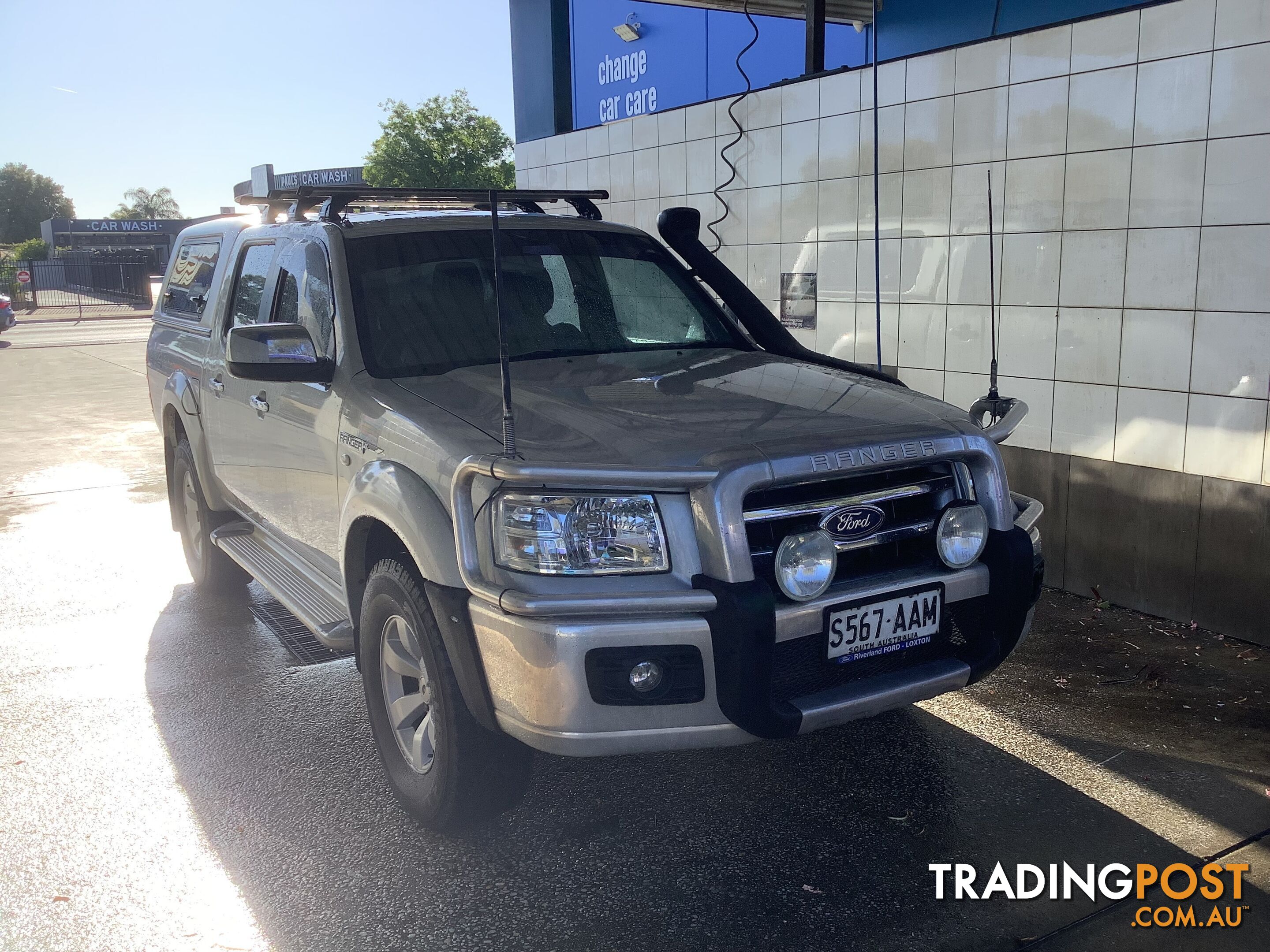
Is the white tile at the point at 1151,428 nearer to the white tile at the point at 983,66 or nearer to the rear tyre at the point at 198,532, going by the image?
the white tile at the point at 983,66

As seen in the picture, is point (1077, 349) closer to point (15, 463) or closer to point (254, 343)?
point (254, 343)

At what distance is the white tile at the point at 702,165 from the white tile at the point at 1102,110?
2.88 meters

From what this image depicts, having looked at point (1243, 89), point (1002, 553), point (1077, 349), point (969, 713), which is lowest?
point (969, 713)

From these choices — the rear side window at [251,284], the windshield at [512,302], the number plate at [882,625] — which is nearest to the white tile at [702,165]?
the windshield at [512,302]

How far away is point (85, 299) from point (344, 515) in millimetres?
47502

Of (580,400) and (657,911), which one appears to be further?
A: (580,400)

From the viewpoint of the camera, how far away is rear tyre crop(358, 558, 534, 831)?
3.00m

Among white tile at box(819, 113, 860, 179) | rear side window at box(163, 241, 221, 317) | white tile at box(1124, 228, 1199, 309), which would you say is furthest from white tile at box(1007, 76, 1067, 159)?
rear side window at box(163, 241, 221, 317)

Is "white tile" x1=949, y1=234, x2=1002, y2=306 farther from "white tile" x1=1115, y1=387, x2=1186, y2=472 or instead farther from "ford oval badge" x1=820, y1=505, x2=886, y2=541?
"ford oval badge" x1=820, y1=505, x2=886, y2=541

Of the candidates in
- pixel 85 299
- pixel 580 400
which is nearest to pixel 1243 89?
pixel 580 400

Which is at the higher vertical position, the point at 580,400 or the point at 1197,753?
the point at 580,400

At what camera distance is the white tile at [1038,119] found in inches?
208

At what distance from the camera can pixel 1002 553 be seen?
Answer: 3.16 m

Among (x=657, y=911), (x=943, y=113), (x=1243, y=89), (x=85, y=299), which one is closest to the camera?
(x=657, y=911)
